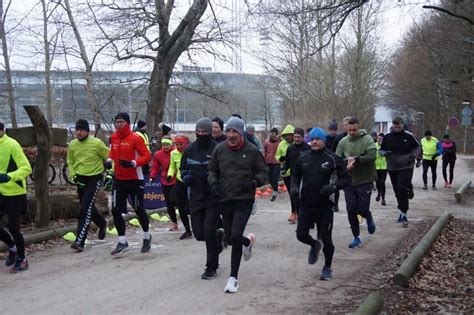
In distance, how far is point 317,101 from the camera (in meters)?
39.3

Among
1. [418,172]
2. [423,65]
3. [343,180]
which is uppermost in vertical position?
[423,65]

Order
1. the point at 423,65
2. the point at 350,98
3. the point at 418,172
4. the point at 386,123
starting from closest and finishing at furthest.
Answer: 1. the point at 418,172
2. the point at 350,98
3. the point at 423,65
4. the point at 386,123

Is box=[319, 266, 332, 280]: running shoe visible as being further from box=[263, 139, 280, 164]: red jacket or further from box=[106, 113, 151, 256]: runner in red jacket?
box=[263, 139, 280, 164]: red jacket

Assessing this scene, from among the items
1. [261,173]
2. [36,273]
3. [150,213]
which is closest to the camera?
[261,173]

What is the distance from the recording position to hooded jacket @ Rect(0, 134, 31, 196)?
746 centimetres

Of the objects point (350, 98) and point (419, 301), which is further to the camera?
point (350, 98)

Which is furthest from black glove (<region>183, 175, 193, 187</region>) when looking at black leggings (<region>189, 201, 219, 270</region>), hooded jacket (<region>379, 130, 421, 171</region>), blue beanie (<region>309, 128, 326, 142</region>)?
hooded jacket (<region>379, 130, 421, 171</region>)

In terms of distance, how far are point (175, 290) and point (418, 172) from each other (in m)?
22.7

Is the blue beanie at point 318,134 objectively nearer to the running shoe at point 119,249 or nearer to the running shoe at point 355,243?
the running shoe at point 355,243

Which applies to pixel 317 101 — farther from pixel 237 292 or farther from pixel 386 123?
pixel 386 123

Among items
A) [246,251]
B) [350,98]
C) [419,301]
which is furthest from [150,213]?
[350,98]

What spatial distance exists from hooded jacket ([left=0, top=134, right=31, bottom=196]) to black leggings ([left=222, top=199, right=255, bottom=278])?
2.90 meters

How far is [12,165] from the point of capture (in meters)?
7.53

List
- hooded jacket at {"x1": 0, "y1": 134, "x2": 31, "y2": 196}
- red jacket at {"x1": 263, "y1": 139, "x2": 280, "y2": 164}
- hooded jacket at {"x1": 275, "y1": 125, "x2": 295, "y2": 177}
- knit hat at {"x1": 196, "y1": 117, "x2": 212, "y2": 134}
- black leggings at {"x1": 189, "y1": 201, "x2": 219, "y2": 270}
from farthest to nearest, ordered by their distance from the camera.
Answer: red jacket at {"x1": 263, "y1": 139, "x2": 280, "y2": 164} < hooded jacket at {"x1": 275, "y1": 125, "x2": 295, "y2": 177} < hooded jacket at {"x1": 0, "y1": 134, "x2": 31, "y2": 196} < knit hat at {"x1": 196, "y1": 117, "x2": 212, "y2": 134} < black leggings at {"x1": 189, "y1": 201, "x2": 219, "y2": 270}
